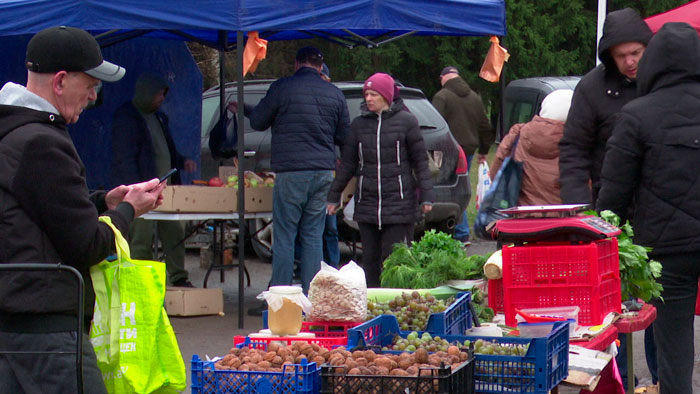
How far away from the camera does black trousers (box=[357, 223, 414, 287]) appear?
8500 millimetres

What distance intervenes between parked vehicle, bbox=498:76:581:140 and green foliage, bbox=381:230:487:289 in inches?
362

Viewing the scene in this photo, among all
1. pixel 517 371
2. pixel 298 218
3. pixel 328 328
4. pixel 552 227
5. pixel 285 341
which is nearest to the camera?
pixel 517 371

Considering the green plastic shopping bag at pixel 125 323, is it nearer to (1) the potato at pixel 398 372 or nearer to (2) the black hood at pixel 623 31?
(1) the potato at pixel 398 372

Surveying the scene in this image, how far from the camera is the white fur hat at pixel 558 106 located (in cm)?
710

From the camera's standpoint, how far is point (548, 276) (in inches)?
188

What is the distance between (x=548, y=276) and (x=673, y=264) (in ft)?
2.80

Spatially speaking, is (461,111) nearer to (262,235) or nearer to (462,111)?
(462,111)

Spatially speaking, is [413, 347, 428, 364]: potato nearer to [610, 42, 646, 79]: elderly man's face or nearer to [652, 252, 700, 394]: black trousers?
[652, 252, 700, 394]: black trousers

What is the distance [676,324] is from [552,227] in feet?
3.62

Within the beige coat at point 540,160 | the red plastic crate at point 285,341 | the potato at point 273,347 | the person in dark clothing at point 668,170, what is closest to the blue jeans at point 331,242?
the beige coat at point 540,160

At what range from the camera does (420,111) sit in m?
11.2

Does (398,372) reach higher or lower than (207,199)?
higher

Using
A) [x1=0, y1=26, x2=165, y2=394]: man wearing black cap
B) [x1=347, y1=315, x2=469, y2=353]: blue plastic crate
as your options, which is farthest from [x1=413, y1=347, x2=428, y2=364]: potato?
[x1=0, y1=26, x2=165, y2=394]: man wearing black cap

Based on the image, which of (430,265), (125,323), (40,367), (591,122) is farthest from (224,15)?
(40,367)
